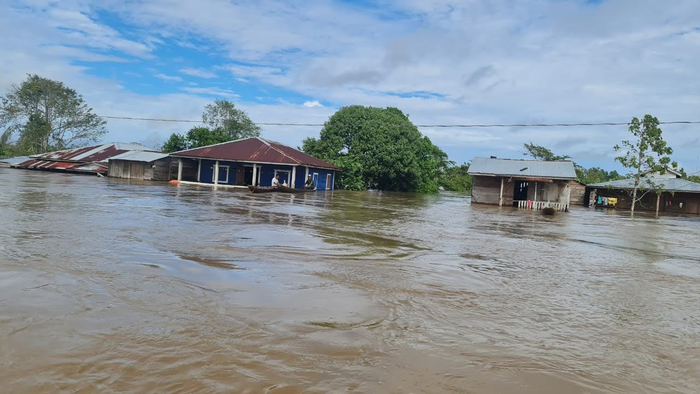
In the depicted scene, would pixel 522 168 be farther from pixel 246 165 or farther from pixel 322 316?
pixel 322 316

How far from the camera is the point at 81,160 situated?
41000 millimetres

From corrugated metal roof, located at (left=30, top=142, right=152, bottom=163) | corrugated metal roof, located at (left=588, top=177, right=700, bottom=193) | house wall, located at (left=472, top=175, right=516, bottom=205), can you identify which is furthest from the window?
corrugated metal roof, located at (left=588, top=177, right=700, bottom=193)

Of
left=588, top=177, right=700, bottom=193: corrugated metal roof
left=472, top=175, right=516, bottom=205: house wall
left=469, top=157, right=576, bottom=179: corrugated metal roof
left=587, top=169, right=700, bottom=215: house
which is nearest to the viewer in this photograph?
left=469, top=157, right=576, bottom=179: corrugated metal roof

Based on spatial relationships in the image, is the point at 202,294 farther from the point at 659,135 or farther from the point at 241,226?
the point at 659,135

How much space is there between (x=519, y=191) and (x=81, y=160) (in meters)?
34.9

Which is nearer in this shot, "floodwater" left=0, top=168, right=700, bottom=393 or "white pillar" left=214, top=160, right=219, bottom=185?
"floodwater" left=0, top=168, right=700, bottom=393

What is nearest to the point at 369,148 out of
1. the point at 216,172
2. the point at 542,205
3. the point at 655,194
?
the point at 216,172

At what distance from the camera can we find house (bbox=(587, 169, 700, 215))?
35.7m

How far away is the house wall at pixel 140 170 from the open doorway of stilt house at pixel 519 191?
25.1 metres

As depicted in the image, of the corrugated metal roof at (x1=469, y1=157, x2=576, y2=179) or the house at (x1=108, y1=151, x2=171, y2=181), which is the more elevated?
the corrugated metal roof at (x1=469, y1=157, x2=576, y2=179)

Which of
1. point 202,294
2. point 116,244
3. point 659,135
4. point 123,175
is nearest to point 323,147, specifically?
point 123,175

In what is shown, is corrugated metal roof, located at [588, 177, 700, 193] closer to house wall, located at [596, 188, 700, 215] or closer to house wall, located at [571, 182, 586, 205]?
house wall, located at [596, 188, 700, 215]

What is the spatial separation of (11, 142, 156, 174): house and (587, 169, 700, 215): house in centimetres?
3922

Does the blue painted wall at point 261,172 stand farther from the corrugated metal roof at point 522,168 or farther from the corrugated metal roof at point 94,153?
the corrugated metal roof at point 522,168
